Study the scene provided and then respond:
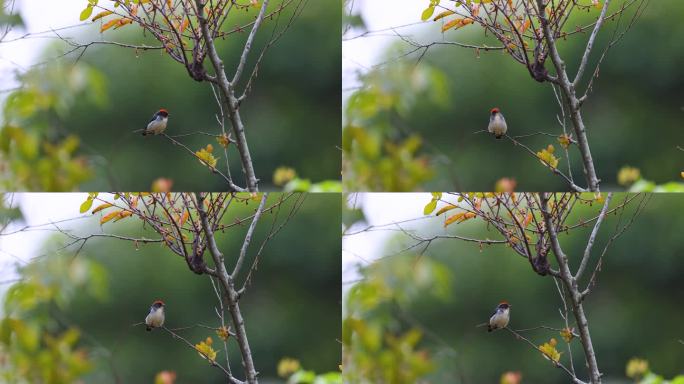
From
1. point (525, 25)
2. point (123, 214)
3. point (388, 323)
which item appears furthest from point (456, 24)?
point (123, 214)

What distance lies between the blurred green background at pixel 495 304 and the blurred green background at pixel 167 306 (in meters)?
0.13

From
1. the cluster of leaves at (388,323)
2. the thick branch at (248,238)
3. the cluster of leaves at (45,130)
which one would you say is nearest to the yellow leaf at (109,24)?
the cluster of leaves at (45,130)

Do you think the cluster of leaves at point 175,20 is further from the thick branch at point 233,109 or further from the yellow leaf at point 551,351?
the yellow leaf at point 551,351

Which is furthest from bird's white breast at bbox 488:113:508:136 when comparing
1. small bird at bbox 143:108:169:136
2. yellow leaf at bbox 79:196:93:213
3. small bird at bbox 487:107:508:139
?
yellow leaf at bbox 79:196:93:213

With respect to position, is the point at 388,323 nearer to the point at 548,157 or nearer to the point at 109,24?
the point at 548,157

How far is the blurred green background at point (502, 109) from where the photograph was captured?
286cm

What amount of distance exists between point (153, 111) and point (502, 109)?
1.16m

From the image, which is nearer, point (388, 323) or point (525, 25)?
point (525, 25)

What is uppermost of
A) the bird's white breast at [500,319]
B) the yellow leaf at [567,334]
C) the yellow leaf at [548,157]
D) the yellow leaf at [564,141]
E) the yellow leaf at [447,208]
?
the yellow leaf at [564,141]

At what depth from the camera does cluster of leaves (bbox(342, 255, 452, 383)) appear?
2955mm

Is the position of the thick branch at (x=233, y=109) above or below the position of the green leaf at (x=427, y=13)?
below

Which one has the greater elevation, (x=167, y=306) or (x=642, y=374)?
(x=167, y=306)

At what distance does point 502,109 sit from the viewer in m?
2.90

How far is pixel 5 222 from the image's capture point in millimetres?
2934
